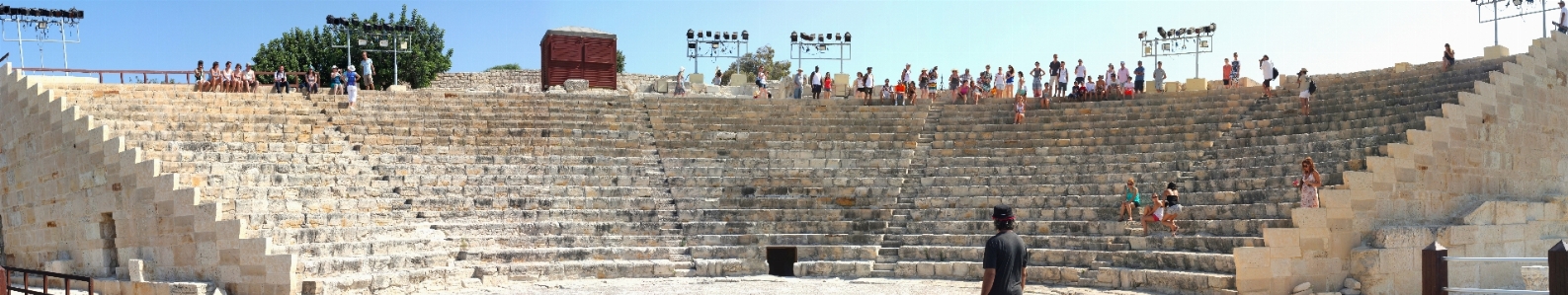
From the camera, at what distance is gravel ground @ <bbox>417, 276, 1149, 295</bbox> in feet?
46.3

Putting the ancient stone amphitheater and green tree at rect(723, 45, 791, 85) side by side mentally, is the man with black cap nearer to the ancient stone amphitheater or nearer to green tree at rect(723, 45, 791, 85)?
the ancient stone amphitheater

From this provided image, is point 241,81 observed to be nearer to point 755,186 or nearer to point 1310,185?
point 755,186

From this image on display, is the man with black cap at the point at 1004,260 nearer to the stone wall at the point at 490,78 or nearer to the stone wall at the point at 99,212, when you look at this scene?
the stone wall at the point at 99,212

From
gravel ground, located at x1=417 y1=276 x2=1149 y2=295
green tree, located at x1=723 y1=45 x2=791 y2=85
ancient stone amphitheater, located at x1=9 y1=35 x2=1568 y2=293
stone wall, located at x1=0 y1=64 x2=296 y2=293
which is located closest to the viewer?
stone wall, located at x1=0 y1=64 x2=296 y2=293

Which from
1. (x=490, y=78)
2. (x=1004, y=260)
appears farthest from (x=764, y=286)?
(x=490, y=78)

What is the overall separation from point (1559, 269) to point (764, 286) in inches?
358

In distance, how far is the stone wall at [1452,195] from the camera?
44.2 ft

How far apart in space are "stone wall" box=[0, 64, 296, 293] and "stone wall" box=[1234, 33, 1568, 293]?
1063 cm

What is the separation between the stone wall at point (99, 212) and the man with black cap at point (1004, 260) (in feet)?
28.0

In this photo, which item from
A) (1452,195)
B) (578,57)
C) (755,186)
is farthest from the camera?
(578,57)

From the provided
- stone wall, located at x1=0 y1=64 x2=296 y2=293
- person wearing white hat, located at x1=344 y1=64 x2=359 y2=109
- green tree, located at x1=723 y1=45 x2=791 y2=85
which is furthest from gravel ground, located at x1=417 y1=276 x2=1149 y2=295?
green tree, located at x1=723 y1=45 x2=791 y2=85

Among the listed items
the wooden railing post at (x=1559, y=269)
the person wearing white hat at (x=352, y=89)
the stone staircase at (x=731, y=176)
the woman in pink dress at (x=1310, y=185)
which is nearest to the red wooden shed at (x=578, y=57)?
the stone staircase at (x=731, y=176)

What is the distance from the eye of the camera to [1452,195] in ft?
51.1

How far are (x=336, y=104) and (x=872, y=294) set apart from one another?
33.8ft
